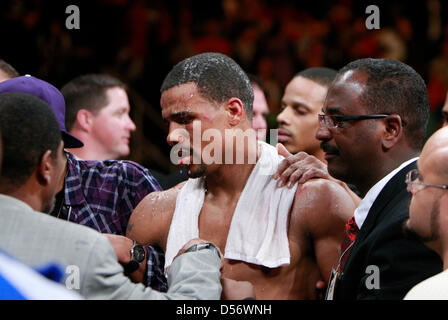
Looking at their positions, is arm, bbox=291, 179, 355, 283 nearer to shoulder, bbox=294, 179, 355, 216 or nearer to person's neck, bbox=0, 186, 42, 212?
shoulder, bbox=294, 179, 355, 216

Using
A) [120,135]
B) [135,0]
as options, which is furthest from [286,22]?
[120,135]

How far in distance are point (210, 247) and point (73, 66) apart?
3614 millimetres

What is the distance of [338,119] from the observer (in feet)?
6.38

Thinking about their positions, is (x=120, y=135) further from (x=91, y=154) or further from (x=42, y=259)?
(x=42, y=259)

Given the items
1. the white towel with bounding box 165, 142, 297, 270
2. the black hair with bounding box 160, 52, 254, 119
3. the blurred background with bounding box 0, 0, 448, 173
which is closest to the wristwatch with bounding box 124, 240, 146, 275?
the white towel with bounding box 165, 142, 297, 270

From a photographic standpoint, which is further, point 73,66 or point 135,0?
point 135,0

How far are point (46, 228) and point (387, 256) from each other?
826 mm

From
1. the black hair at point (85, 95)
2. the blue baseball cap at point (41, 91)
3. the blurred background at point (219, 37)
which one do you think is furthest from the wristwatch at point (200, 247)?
the blurred background at point (219, 37)

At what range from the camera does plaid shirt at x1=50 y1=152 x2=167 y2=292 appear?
6.58ft

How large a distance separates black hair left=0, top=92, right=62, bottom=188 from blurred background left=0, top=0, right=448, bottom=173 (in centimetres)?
341

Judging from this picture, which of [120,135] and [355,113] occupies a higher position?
[355,113]

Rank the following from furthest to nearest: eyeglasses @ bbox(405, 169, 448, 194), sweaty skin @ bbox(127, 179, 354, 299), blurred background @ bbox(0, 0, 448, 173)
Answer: blurred background @ bbox(0, 0, 448, 173)
sweaty skin @ bbox(127, 179, 354, 299)
eyeglasses @ bbox(405, 169, 448, 194)

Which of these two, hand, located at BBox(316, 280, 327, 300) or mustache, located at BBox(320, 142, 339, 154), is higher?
mustache, located at BBox(320, 142, 339, 154)
